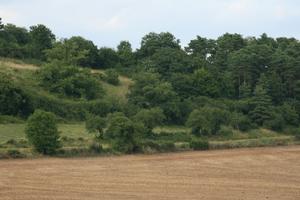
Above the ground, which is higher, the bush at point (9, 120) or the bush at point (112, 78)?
the bush at point (112, 78)

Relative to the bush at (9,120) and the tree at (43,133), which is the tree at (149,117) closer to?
the bush at (9,120)

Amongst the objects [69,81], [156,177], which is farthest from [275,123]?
[156,177]

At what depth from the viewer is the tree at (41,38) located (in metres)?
78.5

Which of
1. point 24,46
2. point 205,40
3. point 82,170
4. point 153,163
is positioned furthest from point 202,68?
point 82,170

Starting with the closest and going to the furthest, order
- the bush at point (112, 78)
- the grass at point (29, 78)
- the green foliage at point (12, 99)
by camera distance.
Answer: the green foliage at point (12, 99), the grass at point (29, 78), the bush at point (112, 78)

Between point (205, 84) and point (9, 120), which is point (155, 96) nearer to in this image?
point (205, 84)

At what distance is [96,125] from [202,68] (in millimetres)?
26711

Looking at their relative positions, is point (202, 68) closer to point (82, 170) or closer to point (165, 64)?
point (165, 64)

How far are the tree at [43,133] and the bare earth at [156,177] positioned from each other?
5.98 ft

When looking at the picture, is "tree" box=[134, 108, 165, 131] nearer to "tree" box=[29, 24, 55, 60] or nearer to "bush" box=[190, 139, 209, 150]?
"bush" box=[190, 139, 209, 150]

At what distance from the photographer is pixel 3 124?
50906 mm

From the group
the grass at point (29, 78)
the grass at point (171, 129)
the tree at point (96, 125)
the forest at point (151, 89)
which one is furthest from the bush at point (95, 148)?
the grass at point (29, 78)

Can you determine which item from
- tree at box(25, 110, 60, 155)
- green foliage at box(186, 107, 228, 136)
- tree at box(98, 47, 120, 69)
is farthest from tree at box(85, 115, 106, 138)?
tree at box(98, 47, 120, 69)

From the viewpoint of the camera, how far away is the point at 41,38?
8050 centimetres
